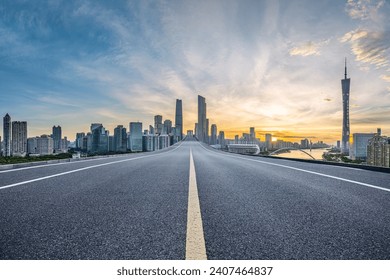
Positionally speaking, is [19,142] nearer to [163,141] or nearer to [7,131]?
[7,131]

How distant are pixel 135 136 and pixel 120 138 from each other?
15.3 metres

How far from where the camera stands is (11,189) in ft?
14.1

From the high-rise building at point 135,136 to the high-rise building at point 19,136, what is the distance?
226 ft

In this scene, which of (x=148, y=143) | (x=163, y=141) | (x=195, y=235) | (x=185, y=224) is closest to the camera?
(x=195, y=235)

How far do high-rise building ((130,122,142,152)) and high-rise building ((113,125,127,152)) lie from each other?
6.29 m

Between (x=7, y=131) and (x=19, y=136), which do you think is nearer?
(x=7, y=131)

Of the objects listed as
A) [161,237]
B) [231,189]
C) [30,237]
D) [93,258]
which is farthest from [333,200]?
[30,237]

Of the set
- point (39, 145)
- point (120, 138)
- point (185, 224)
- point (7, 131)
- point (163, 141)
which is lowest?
point (39, 145)

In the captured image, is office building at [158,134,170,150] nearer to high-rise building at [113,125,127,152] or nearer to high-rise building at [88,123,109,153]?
high-rise building at [113,125,127,152]

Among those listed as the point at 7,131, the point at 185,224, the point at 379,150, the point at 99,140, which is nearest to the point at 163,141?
the point at 99,140

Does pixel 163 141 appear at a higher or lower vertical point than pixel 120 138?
lower

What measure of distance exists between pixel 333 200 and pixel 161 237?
298 centimetres

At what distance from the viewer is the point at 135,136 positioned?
186 m

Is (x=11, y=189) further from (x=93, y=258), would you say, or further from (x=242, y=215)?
(x=242, y=215)
